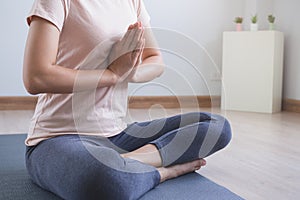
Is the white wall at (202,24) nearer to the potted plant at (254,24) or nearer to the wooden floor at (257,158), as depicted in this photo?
the potted plant at (254,24)

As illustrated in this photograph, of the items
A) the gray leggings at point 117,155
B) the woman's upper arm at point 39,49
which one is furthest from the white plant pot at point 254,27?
the woman's upper arm at point 39,49

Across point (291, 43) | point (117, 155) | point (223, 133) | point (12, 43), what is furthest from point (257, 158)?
point (12, 43)

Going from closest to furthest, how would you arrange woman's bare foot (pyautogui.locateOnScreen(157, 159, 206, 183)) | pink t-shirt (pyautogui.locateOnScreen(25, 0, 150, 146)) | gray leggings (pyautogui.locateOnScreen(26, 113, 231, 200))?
gray leggings (pyautogui.locateOnScreen(26, 113, 231, 200)) → pink t-shirt (pyautogui.locateOnScreen(25, 0, 150, 146)) → woman's bare foot (pyautogui.locateOnScreen(157, 159, 206, 183))

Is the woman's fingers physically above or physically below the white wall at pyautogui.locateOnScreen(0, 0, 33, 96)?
above

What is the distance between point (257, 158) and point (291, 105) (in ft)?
6.25

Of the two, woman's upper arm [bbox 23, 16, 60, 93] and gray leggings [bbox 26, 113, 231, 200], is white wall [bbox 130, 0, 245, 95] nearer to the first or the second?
gray leggings [bbox 26, 113, 231, 200]

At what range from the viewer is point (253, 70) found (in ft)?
11.8

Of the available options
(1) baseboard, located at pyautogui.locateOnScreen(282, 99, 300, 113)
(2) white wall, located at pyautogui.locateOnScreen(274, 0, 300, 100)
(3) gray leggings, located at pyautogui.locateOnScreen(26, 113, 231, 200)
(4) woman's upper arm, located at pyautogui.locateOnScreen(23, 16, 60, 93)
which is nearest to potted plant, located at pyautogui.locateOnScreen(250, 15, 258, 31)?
(2) white wall, located at pyautogui.locateOnScreen(274, 0, 300, 100)

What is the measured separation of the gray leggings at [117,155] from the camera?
40.4 inches

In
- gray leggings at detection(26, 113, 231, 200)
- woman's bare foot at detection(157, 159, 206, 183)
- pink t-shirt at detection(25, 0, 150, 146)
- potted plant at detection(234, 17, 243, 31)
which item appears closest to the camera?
gray leggings at detection(26, 113, 231, 200)

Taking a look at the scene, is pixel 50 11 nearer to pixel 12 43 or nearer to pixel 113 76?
pixel 113 76

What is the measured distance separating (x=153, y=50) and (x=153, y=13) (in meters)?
2.36

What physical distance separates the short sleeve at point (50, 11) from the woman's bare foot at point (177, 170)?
1.70 feet

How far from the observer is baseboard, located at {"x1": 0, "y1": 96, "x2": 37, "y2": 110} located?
330 cm
